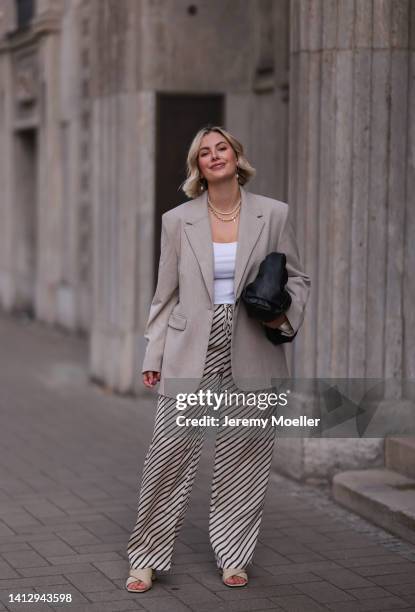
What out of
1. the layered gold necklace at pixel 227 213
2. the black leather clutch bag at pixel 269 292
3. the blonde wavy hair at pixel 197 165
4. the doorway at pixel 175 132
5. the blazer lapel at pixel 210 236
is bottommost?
the black leather clutch bag at pixel 269 292

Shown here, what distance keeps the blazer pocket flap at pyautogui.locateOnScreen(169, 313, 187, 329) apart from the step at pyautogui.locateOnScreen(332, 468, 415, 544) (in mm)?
1756

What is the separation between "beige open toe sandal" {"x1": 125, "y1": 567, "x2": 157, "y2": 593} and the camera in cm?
549

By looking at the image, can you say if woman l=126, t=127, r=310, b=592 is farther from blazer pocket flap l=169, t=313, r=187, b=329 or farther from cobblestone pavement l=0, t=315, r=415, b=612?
cobblestone pavement l=0, t=315, r=415, b=612

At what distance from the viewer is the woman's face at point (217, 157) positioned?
5422 millimetres

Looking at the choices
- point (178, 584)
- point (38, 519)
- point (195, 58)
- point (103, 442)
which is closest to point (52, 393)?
point (103, 442)

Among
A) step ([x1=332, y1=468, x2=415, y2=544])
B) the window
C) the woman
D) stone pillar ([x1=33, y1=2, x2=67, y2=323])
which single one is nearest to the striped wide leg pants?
the woman

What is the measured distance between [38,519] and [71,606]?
1.48 meters

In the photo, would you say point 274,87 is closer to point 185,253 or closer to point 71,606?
point 185,253

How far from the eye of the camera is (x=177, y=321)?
541cm

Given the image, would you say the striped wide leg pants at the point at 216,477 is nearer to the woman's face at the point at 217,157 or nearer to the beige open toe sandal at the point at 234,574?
the beige open toe sandal at the point at 234,574

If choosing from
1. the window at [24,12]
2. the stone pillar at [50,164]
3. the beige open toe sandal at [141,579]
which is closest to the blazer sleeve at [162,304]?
the beige open toe sandal at [141,579]

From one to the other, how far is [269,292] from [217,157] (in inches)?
25.4

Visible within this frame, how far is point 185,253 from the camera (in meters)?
5.42

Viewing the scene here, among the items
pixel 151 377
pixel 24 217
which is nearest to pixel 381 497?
pixel 151 377
